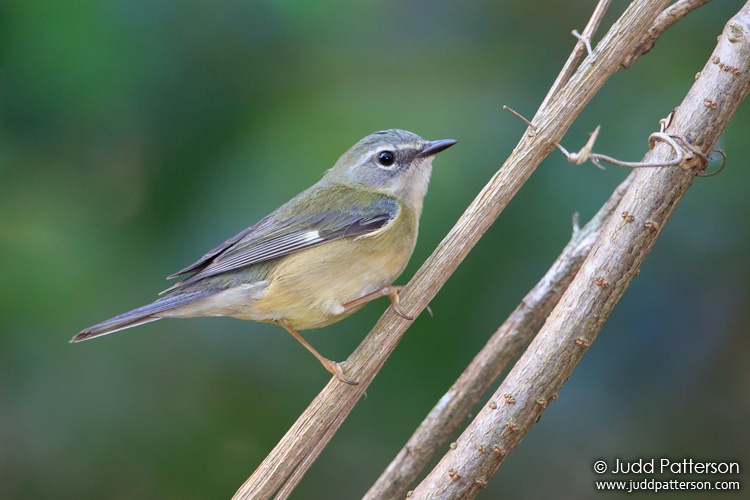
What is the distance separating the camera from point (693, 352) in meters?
3.61

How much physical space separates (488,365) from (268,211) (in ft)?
3.89

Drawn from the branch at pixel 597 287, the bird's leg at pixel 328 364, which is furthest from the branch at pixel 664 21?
the bird's leg at pixel 328 364

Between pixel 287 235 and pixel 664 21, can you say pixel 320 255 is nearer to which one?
pixel 287 235

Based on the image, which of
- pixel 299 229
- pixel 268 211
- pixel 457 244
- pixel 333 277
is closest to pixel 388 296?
pixel 333 277

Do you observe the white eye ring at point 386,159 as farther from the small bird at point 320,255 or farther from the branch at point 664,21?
the branch at point 664,21

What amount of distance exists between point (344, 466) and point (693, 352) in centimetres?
175

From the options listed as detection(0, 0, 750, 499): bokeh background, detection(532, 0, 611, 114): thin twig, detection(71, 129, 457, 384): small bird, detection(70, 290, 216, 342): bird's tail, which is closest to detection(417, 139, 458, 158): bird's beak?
detection(71, 129, 457, 384): small bird

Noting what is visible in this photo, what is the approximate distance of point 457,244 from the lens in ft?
7.64

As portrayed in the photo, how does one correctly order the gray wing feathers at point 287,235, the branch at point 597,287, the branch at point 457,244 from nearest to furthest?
1. the branch at point 597,287
2. the branch at point 457,244
3. the gray wing feathers at point 287,235

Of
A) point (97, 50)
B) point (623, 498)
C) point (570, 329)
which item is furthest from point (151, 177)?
point (623, 498)

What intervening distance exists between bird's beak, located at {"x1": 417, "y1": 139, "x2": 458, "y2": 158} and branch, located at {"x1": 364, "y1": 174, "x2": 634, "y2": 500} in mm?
660

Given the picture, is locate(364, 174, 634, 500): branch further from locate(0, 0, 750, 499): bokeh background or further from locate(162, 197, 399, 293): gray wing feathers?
locate(162, 197, 399, 293): gray wing feathers

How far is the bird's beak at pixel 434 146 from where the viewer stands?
3086mm

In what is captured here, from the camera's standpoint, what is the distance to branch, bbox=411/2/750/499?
202 centimetres
